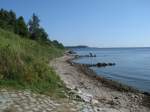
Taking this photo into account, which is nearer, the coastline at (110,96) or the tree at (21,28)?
the coastline at (110,96)

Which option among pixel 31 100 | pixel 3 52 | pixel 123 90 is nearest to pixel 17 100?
pixel 31 100

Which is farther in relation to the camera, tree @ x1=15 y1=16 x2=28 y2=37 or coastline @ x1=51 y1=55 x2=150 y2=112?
tree @ x1=15 y1=16 x2=28 y2=37

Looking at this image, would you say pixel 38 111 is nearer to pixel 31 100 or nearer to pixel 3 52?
pixel 31 100

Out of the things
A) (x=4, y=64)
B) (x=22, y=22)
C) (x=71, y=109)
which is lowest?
(x=71, y=109)

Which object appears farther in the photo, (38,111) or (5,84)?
(5,84)

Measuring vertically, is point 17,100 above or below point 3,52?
below

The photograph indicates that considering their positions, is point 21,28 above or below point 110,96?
above

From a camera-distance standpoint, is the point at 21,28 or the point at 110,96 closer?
the point at 110,96

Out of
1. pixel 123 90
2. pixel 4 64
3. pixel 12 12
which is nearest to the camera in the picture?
pixel 4 64

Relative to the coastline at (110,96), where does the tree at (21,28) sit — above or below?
above

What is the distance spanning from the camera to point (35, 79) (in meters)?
9.84

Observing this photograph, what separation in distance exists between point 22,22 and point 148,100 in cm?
4744

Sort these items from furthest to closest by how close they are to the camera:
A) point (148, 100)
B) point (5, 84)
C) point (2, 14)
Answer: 1. point (2, 14)
2. point (148, 100)
3. point (5, 84)

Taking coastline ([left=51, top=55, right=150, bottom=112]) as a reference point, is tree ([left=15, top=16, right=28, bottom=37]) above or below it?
above
